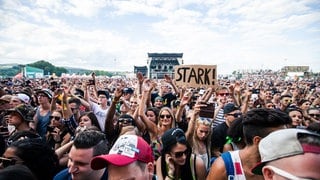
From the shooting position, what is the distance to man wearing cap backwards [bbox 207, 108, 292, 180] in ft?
7.68

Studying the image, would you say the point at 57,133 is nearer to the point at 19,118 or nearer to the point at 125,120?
the point at 19,118

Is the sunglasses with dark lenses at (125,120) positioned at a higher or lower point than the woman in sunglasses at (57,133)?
higher

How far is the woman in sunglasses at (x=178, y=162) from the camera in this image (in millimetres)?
3027

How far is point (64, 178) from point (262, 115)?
198 cm

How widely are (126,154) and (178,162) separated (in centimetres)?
126

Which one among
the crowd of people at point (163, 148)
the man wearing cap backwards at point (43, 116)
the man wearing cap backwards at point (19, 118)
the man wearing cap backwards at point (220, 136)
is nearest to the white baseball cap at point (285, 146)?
the crowd of people at point (163, 148)

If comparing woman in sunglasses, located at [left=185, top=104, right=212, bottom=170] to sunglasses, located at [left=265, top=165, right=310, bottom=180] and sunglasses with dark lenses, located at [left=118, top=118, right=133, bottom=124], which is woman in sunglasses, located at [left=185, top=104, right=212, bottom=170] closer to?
sunglasses with dark lenses, located at [left=118, top=118, right=133, bottom=124]

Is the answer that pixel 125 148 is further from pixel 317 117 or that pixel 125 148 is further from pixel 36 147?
pixel 317 117

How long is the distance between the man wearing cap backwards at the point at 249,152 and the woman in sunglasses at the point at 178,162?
0.61 metres

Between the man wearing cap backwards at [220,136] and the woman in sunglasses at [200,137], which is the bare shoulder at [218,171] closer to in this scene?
the woman in sunglasses at [200,137]

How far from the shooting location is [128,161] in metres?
1.85

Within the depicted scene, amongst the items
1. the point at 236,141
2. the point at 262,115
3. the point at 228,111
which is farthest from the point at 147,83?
the point at 262,115

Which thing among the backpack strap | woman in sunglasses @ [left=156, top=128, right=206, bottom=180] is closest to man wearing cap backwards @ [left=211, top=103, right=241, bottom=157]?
woman in sunglasses @ [left=156, top=128, right=206, bottom=180]

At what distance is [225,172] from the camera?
2.34 m
